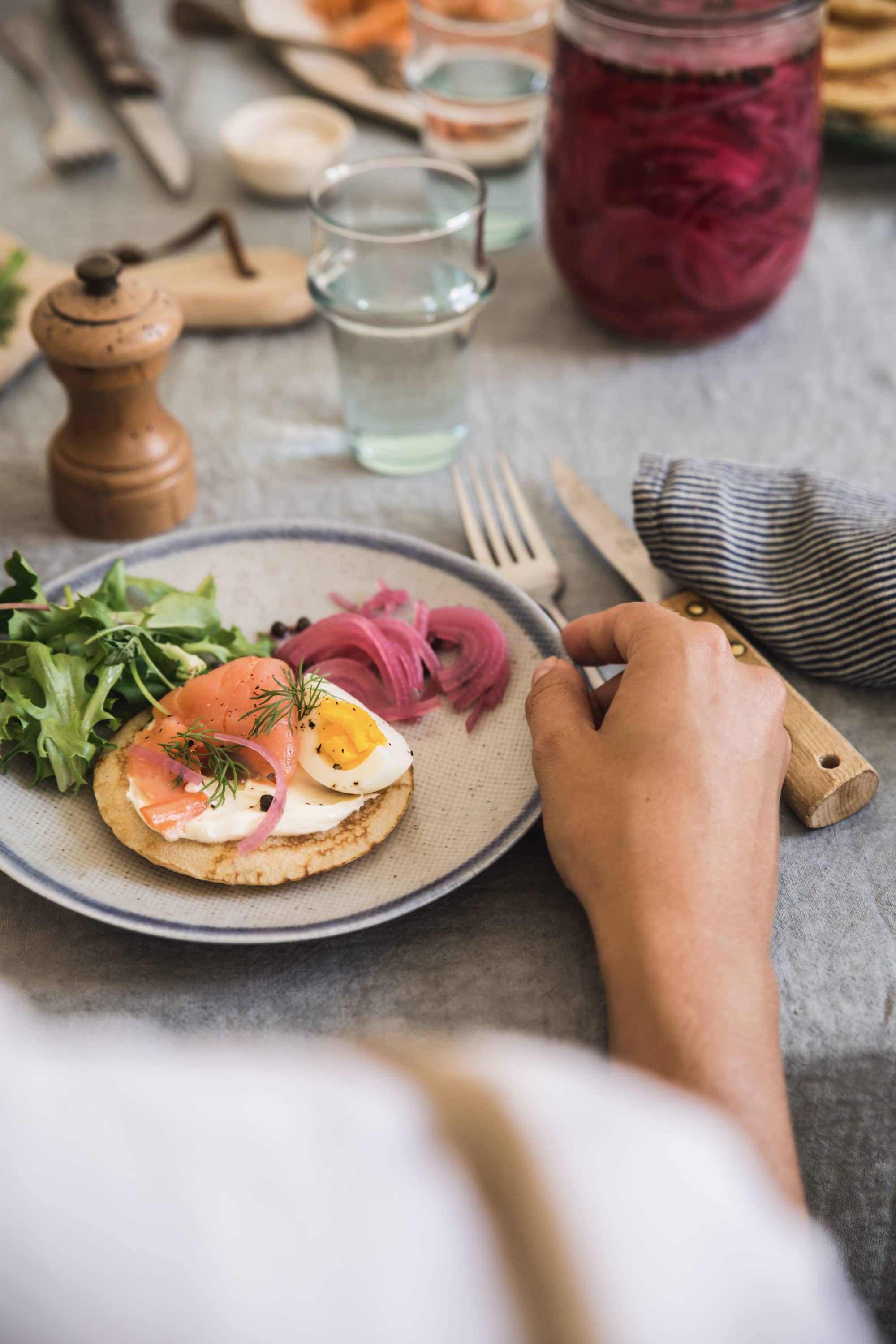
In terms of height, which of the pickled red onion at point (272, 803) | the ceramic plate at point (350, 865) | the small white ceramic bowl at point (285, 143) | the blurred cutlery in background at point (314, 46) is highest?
the blurred cutlery in background at point (314, 46)

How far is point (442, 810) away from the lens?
3.01 feet

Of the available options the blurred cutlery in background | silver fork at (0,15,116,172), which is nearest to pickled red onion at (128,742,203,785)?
silver fork at (0,15,116,172)

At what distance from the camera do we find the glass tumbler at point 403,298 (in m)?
1.27

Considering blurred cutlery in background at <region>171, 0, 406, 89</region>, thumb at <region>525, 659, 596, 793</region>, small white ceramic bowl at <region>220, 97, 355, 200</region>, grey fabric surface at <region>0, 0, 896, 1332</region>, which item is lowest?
grey fabric surface at <region>0, 0, 896, 1332</region>

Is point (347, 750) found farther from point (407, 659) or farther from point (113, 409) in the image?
point (113, 409)

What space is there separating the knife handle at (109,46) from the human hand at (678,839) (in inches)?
70.6

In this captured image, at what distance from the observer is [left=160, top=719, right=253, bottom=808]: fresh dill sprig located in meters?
0.87

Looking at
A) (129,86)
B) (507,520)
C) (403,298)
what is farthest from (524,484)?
(129,86)

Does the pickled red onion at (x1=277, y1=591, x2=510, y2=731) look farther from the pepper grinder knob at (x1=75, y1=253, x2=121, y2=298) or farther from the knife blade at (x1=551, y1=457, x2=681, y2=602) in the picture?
the pepper grinder knob at (x1=75, y1=253, x2=121, y2=298)

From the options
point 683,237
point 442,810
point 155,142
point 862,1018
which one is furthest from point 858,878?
point 155,142

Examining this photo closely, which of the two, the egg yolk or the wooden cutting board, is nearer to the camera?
the egg yolk

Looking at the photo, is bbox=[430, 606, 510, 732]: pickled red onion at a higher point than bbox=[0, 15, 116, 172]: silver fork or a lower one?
lower

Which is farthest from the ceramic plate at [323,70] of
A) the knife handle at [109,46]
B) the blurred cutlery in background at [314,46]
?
the knife handle at [109,46]

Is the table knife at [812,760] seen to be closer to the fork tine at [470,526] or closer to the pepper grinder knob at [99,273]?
the fork tine at [470,526]
